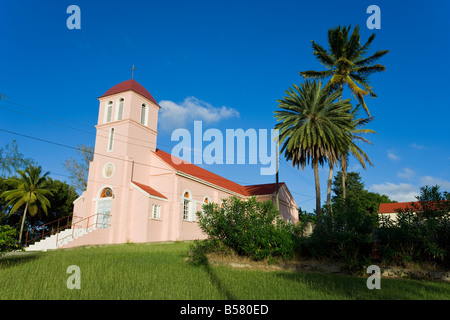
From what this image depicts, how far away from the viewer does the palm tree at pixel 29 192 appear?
102ft

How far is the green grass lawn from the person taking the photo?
683 centimetres

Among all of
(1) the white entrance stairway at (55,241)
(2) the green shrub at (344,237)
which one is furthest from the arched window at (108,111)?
(2) the green shrub at (344,237)

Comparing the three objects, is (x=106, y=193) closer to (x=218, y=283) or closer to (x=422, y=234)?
(x=218, y=283)

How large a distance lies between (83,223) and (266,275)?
19.9 metres

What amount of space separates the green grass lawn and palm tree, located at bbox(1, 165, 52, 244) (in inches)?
966

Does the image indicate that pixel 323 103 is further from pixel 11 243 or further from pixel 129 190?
pixel 11 243

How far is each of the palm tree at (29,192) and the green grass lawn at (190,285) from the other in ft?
Answer: 80.5

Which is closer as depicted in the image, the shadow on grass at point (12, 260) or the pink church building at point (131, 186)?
the shadow on grass at point (12, 260)

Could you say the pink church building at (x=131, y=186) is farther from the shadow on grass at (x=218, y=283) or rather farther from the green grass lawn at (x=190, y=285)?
the shadow on grass at (x=218, y=283)

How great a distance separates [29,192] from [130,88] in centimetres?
1623

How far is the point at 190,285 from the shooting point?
7840 millimetres

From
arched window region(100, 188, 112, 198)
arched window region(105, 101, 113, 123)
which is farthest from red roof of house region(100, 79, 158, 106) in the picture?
arched window region(100, 188, 112, 198)
